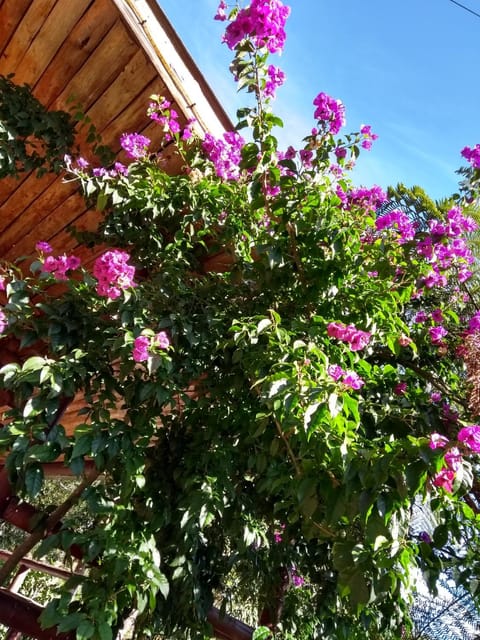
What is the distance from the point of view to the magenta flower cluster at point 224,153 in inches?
63.7

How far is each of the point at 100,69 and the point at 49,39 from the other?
0.21 meters

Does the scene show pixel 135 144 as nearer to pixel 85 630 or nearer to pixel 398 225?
pixel 398 225

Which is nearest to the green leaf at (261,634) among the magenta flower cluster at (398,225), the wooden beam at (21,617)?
the wooden beam at (21,617)

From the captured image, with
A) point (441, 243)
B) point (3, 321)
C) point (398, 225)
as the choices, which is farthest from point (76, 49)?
point (441, 243)

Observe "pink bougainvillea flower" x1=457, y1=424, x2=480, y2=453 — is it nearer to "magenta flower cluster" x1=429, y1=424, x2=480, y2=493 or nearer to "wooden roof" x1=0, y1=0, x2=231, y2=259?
"magenta flower cluster" x1=429, y1=424, x2=480, y2=493

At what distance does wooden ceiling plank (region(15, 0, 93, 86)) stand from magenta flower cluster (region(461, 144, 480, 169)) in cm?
134

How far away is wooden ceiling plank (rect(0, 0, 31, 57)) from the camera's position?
Answer: 1.59m

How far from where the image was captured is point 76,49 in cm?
160

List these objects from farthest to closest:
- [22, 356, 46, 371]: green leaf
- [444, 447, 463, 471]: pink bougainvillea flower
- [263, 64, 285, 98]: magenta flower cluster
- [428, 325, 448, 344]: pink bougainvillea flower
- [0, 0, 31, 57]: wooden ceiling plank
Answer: [428, 325, 448, 344]: pink bougainvillea flower < [0, 0, 31, 57]: wooden ceiling plank < [263, 64, 285, 98]: magenta flower cluster < [22, 356, 46, 371]: green leaf < [444, 447, 463, 471]: pink bougainvillea flower

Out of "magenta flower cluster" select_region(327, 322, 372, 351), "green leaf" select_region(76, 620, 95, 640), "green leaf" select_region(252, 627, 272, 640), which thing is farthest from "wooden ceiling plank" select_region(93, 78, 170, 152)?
"green leaf" select_region(252, 627, 272, 640)

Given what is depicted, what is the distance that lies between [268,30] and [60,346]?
1042 mm

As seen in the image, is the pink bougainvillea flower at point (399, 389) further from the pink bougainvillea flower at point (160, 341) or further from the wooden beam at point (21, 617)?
the wooden beam at point (21, 617)

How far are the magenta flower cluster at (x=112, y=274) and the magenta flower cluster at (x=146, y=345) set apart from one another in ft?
0.62

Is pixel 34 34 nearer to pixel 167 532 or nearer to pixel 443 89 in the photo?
pixel 167 532
